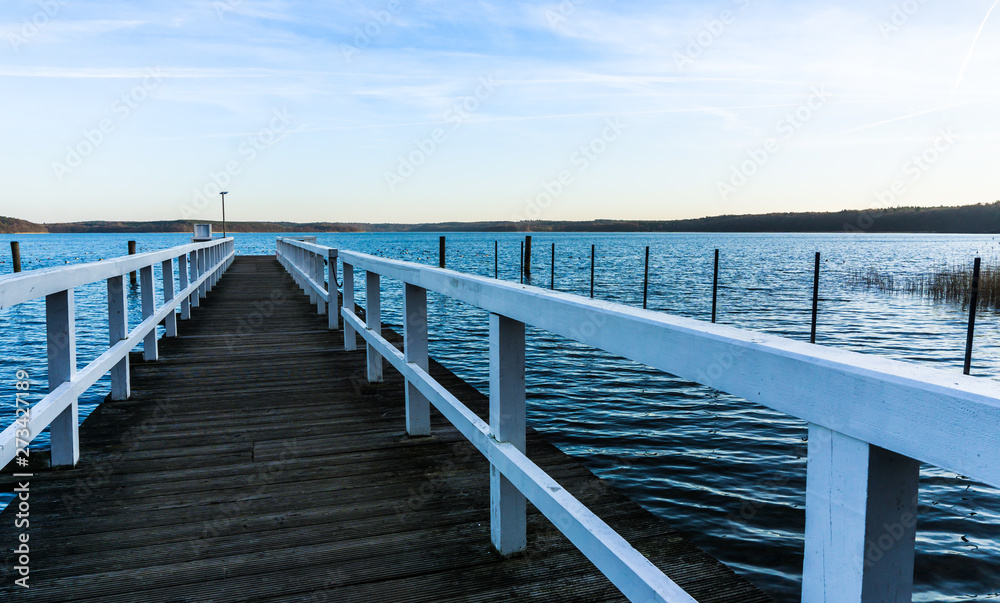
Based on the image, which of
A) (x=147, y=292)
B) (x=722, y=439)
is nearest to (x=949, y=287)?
(x=722, y=439)

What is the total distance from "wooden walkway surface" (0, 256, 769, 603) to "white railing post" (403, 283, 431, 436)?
5.6 inches

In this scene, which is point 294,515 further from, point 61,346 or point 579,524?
point 579,524

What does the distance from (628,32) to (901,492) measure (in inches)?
466

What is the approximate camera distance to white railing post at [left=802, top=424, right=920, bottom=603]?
1.02 m

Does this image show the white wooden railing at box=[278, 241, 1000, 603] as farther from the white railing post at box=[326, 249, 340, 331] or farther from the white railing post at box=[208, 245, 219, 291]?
the white railing post at box=[208, 245, 219, 291]

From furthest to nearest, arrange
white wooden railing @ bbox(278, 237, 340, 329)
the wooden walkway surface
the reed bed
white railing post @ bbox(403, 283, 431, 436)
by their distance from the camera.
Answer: the reed bed < white wooden railing @ bbox(278, 237, 340, 329) < white railing post @ bbox(403, 283, 431, 436) < the wooden walkway surface

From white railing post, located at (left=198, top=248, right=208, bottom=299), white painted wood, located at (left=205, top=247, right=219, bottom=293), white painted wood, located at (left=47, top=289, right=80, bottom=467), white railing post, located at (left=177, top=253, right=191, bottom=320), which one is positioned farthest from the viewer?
white painted wood, located at (left=205, top=247, right=219, bottom=293)

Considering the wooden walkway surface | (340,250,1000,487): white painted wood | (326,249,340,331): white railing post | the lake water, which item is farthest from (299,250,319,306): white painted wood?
(340,250,1000,487): white painted wood

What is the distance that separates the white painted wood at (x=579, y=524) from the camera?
1.63 meters

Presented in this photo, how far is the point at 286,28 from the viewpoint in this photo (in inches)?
555

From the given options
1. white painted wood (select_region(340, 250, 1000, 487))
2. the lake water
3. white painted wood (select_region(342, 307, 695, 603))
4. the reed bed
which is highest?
white painted wood (select_region(340, 250, 1000, 487))

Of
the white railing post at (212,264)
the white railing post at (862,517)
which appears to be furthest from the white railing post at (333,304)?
the white railing post at (862,517)

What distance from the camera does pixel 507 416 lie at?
8.55 feet

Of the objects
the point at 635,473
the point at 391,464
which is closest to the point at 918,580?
the point at 635,473
